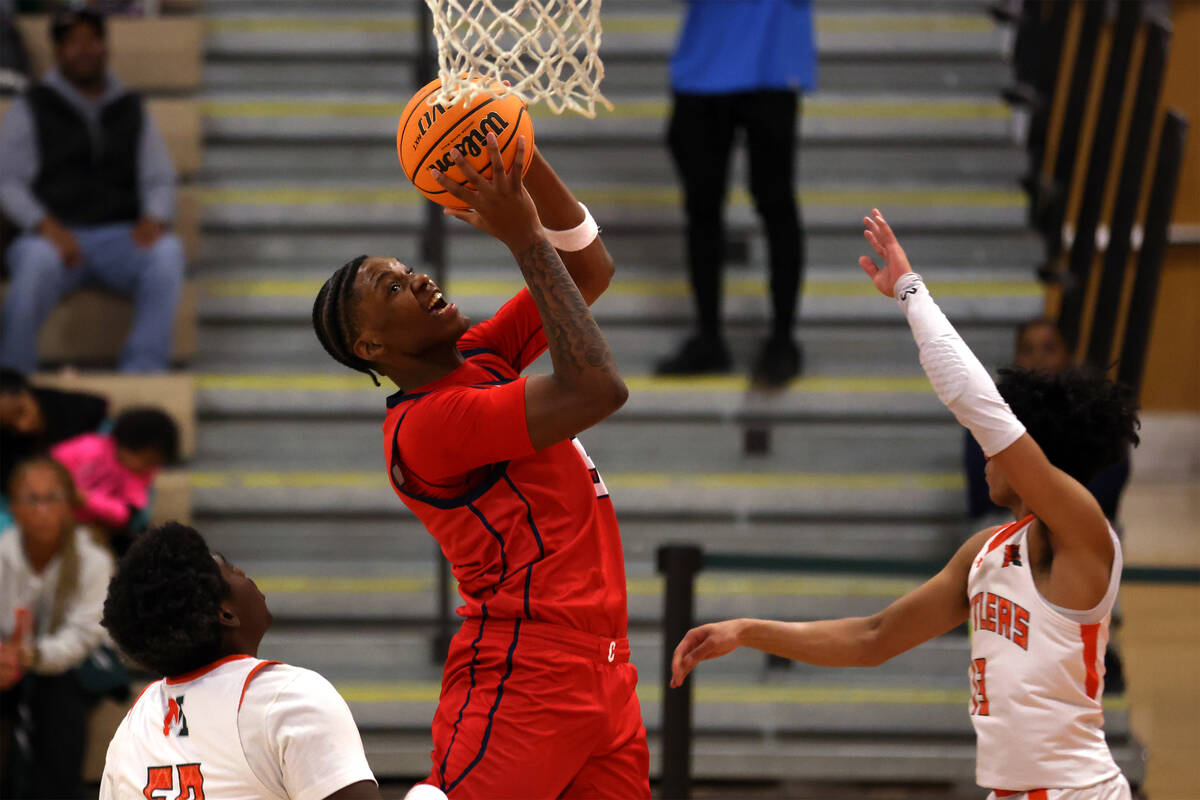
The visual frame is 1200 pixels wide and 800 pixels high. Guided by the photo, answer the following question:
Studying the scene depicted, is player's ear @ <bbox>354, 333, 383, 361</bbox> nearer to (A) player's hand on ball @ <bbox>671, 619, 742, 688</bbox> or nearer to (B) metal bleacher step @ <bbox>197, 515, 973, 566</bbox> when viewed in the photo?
(A) player's hand on ball @ <bbox>671, 619, 742, 688</bbox>

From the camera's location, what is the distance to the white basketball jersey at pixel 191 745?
2223mm

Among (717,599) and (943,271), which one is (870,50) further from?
(717,599)

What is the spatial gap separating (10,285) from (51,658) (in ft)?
5.92

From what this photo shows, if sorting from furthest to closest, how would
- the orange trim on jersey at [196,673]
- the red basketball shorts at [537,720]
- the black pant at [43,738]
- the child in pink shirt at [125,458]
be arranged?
the child in pink shirt at [125,458] < the black pant at [43,738] < the red basketball shorts at [537,720] < the orange trim on jersey at [196,673]

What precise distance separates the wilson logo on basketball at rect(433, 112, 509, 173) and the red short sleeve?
1.30ft

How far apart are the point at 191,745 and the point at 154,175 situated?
4.16m

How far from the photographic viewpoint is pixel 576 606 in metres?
2.59

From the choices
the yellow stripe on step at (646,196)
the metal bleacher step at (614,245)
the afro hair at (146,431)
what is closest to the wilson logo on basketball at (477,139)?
the afro hair at (146,431)

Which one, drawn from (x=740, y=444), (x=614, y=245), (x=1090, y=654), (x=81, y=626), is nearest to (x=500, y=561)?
(x=1090, y=654)

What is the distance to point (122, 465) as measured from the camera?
16.7 feet

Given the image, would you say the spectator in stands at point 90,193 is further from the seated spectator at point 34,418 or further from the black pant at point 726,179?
the black pant at point 726,179

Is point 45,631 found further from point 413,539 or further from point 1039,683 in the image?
point 1039,683

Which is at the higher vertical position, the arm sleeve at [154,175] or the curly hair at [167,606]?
the curly hair at [167,606]

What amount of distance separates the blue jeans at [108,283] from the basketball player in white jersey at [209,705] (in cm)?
358
